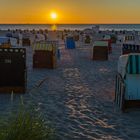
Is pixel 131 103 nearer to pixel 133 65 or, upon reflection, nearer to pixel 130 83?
pixel 130 83

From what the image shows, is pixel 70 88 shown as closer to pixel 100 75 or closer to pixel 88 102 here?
pixel 88 102

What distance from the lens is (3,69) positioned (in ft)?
36.8

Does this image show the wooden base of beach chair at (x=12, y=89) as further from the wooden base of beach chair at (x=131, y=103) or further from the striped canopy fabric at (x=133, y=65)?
the striped canopy fabric at (x=133, y=65)

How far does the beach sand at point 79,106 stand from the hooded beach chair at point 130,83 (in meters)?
0.23

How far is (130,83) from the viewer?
31.0ft

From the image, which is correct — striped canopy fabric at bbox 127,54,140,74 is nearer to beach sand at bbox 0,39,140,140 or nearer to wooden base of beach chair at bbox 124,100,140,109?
wooden base of beach chair at bbox 124,100,140,109

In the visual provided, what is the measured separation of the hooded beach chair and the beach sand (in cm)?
23

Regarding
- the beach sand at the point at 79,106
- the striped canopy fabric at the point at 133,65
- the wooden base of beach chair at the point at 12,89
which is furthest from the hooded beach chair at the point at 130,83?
the wooden base of beach chair at the point at 12,89

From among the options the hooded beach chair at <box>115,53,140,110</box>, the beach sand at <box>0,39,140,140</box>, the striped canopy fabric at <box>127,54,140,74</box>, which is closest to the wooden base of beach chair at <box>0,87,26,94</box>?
the beach sand at <box>0,39,140,140</box>

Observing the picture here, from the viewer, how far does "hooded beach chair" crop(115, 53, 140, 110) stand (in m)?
9.36

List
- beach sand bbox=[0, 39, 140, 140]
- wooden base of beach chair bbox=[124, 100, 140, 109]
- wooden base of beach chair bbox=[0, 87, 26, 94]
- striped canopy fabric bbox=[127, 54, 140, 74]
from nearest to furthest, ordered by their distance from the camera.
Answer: beach sand bbox=[0, 39, 140, 140], striped canopy fabric bbox=[127, 54, 140, 74], wooden base of beach chair bbox=[124, 100, 140, 109], wooden base of beach chair bbox=[0, 87, 26, 94]

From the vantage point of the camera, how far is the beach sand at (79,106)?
7848 mm

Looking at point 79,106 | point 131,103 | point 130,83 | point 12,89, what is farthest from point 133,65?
point 12,89

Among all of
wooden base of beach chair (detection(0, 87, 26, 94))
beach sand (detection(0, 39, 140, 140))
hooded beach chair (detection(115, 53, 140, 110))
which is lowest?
beach sand (detection(0, 39, 140, 140))
